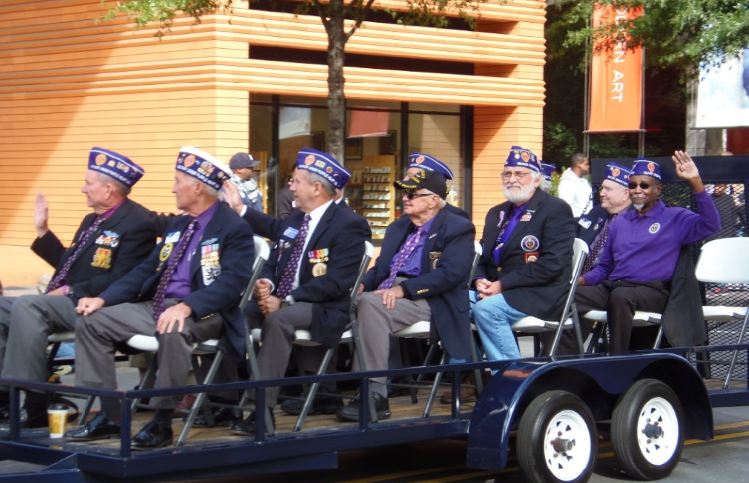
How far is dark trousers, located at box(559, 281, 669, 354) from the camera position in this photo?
877cm

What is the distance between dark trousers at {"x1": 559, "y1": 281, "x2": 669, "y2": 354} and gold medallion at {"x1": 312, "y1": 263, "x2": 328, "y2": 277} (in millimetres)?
2210

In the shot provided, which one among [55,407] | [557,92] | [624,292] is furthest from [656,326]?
[557,92]

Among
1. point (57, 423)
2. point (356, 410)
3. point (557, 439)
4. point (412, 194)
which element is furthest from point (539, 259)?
point (57, 423)

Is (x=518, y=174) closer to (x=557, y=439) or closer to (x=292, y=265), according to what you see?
(x=292, y=265)

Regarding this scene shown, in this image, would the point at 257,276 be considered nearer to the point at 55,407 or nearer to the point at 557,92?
the point at 55,407

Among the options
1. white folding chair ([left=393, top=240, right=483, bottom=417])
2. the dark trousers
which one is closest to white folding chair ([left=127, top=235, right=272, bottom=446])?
white folding chair ([left=393, top=240, right=483, bottom=417])

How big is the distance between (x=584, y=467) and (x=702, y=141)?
2150 cm

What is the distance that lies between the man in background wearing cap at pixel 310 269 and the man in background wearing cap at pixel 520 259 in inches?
44.2

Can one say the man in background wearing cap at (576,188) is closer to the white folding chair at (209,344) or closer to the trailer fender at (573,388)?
the trailer fender at (573,388)

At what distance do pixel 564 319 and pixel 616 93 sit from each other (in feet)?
60.2

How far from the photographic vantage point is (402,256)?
8414mm

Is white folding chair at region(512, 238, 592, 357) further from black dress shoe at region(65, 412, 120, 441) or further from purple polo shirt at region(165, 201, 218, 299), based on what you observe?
black dress shoe at region(65, 412, 120, 441)

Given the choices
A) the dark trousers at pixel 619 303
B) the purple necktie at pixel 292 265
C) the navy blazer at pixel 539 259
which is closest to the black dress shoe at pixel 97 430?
the purple necktie at pixel 292 265

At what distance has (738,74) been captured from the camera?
950 inches
